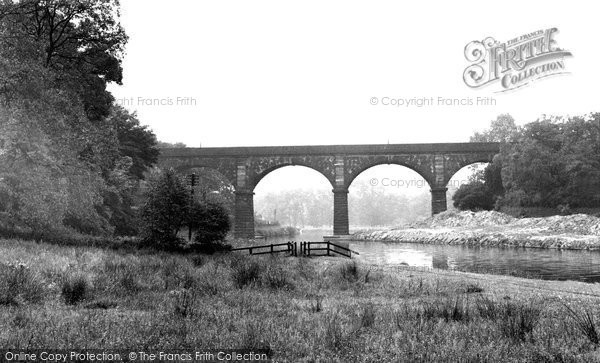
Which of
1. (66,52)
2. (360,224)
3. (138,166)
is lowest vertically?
(360,224)

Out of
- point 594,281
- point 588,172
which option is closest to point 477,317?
point 594,281

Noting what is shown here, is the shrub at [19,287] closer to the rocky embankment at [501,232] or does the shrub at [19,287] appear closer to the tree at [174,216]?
the tree at [174,216]

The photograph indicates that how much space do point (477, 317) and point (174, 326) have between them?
4463 mm

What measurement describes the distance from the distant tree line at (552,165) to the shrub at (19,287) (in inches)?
1726

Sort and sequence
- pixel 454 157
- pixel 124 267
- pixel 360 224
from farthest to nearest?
pixel 360 224
pixel 454 157
pixel 124 267

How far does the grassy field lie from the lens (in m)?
4.74

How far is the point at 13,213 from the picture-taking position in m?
18.8

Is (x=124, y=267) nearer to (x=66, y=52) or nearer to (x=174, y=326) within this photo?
(x=174, y=326)

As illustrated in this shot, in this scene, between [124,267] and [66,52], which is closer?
[124,267]

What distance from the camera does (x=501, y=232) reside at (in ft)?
123

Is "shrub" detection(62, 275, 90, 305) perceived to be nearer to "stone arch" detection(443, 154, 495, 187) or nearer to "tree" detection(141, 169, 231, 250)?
"tree" detection(141, 169, 231, 250)

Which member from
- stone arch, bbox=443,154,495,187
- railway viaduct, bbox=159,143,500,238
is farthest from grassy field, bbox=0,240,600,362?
stone arch, bbox=443,154,495,187

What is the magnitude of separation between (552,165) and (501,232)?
1100cm

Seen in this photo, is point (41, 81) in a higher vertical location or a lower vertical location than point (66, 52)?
lower
